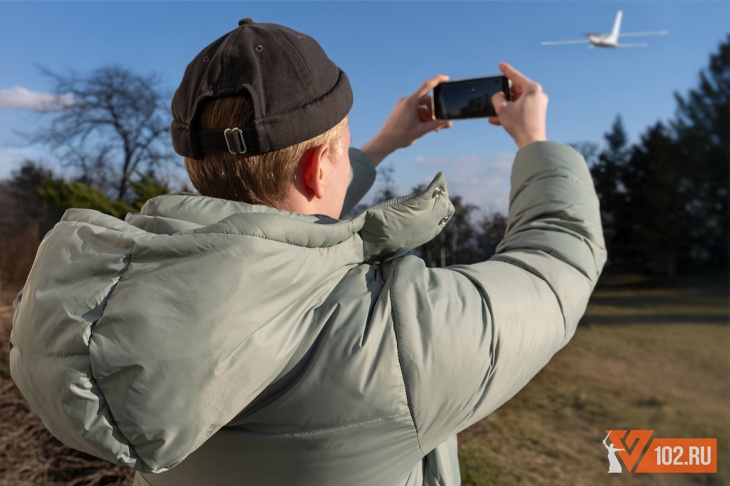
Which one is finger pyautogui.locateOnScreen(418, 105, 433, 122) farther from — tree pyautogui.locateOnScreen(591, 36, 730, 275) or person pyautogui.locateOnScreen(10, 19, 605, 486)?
tree pyautogui.locateOnScreen(591, 36, 730, 275)

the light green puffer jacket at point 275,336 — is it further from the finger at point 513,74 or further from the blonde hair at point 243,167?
the finger at point 513,74

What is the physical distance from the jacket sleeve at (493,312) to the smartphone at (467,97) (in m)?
0.44

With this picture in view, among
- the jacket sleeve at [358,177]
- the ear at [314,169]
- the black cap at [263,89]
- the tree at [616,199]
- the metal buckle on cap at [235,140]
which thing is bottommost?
the tree at [616,199]

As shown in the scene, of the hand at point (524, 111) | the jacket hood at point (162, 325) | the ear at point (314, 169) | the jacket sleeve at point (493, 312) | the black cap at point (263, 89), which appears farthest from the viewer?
the hand at point (524, 111)

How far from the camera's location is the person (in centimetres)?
78

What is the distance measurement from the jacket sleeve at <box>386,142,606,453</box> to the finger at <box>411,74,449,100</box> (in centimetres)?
62

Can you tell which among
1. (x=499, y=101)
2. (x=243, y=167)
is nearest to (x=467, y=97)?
(x=499, y=101)

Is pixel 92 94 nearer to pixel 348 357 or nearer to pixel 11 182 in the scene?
pixel 11 182

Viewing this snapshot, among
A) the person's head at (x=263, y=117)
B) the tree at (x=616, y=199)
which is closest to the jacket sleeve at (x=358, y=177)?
the person's head at (x=263, y=117)

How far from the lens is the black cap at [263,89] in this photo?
99 centimetres

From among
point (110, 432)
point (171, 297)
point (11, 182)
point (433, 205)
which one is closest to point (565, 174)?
point (433, 205)

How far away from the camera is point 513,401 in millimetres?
5156

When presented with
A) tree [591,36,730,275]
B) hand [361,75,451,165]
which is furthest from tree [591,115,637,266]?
hand [361,75,451,165]

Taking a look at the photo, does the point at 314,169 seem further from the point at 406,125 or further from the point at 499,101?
the point at 406,125
